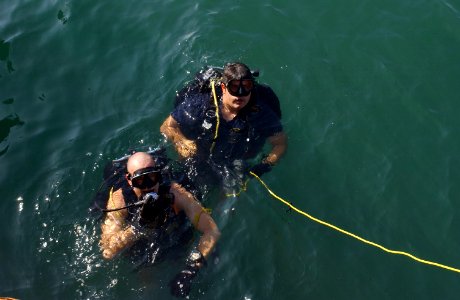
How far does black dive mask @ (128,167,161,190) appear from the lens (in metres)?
5.57

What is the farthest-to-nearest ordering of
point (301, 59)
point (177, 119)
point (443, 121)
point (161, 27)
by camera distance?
point (161, 27)
point (301, 59)
point (443, 121)
point (177, 119)

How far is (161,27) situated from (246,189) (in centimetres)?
379

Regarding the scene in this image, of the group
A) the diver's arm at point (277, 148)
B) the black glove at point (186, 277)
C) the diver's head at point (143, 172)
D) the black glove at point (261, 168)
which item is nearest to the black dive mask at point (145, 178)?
the diver's head at point (143, 172)

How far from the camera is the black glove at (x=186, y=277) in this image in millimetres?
5867

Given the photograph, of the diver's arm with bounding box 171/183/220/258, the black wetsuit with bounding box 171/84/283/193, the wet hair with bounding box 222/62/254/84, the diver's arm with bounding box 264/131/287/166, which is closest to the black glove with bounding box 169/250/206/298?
the diver's arm with bounding box 171/183/220/258

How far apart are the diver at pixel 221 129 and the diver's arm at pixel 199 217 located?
96cm

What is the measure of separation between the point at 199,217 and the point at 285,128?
254cm

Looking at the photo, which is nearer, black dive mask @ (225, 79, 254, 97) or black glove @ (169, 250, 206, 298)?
black glove @ (169, 250, 206, 298)

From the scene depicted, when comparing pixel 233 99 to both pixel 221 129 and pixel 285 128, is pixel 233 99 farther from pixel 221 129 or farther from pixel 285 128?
pixel 285 128

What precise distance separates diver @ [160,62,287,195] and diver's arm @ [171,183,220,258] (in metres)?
0.96

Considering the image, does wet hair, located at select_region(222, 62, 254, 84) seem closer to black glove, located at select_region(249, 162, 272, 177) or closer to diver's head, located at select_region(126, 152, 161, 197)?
black glove, located at select_region(249, 162, 272, 177)

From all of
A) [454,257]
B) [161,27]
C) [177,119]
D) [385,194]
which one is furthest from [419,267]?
[161,27]

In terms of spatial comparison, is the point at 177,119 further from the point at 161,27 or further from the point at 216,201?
the point at 161,27

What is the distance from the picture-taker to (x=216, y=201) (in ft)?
23.3
